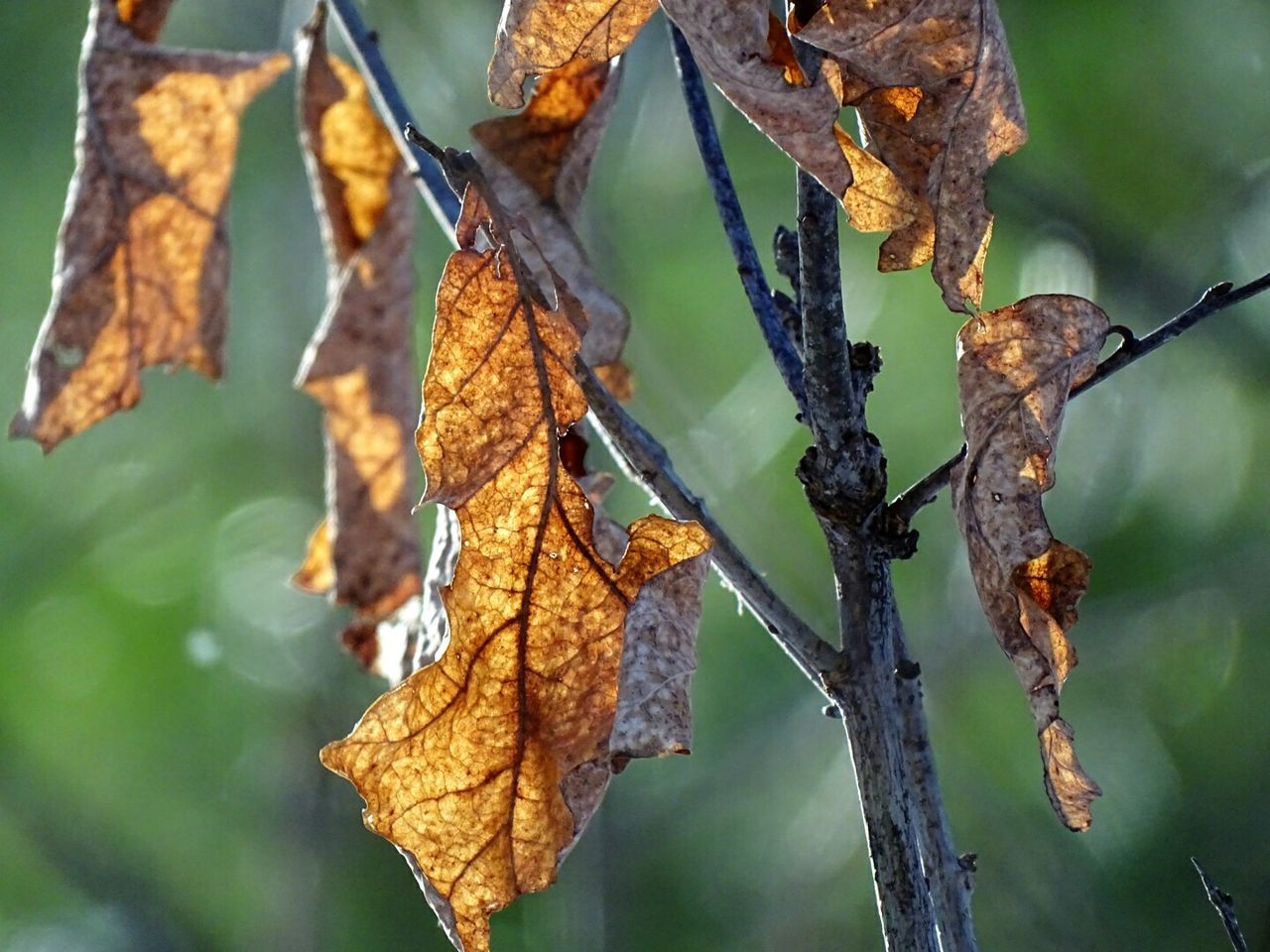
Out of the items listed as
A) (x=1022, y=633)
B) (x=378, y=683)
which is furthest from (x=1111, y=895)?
(x=1022, y=633)

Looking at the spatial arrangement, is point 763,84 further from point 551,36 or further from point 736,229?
point 736,229

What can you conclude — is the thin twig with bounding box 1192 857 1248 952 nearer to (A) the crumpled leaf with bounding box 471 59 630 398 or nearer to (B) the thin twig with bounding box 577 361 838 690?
(B) the thin twig with bounding box 577 361 838 690

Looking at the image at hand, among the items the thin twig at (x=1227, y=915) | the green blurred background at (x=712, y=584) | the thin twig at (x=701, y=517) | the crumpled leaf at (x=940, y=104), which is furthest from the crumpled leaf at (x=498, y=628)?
the green blurred background at (x=712, y=584)

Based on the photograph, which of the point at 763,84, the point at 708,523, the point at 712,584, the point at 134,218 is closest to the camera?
the point at 763,84

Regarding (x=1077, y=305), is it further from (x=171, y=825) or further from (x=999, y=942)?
(x=171, y=825)

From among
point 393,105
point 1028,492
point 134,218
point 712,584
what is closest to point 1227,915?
point 1028,492

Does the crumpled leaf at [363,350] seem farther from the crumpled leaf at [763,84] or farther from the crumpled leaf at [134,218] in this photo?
the crumpled leaf at [763,84]
